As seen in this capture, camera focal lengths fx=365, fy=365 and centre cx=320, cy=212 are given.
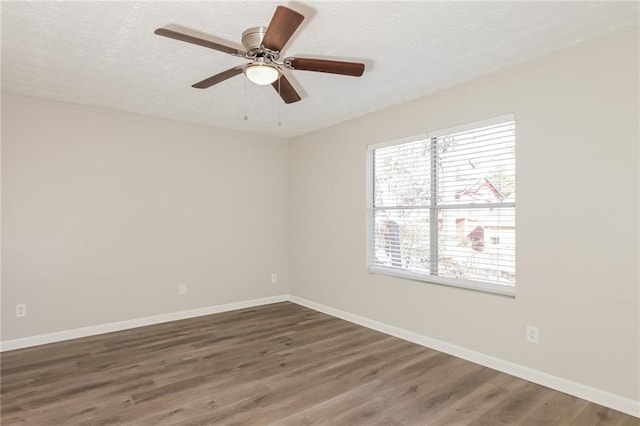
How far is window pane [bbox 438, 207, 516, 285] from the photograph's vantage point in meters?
3.02

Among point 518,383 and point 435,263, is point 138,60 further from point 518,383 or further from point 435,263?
point 518,383

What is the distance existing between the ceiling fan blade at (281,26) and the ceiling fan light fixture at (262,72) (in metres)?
0.16

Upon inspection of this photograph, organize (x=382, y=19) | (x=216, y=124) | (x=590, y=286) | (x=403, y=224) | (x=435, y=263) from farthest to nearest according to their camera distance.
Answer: (x=216, y=124)
(x=403, y=224)
(x=435, y=263)
(x=590, y=286)
(x=382, y=19)

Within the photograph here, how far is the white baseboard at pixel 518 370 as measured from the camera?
7.83 feet

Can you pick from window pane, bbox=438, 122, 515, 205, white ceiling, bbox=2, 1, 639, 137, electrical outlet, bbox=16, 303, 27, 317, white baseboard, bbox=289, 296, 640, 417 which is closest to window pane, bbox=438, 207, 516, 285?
window pane, bbox=438, 122, 515, 205

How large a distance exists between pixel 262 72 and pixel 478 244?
7.59 feet

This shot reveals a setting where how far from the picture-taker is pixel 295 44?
8.31 feet

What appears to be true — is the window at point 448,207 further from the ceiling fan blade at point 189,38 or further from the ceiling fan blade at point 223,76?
the ceiling fan blade at point 189,38

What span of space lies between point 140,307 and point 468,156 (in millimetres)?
3908

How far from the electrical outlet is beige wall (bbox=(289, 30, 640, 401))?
3812mm

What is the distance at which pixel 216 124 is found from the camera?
4.71 m

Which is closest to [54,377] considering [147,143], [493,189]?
[147,143]

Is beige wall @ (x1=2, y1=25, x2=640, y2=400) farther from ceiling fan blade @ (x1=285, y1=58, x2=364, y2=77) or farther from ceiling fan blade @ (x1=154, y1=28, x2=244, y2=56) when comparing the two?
ceiling fan blade @ (x1=154, y1=28, x2=244, y2=56)

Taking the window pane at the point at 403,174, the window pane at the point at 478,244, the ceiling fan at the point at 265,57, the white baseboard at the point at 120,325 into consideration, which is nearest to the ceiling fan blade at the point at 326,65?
the ceiling fan at the point at 265,57
